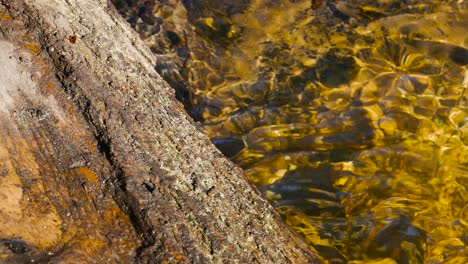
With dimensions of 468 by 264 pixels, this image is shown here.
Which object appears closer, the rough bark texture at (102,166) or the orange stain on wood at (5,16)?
the rough bark texture at (102,166)

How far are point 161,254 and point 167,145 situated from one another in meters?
0.56

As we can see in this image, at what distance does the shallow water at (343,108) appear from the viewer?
11.5ft

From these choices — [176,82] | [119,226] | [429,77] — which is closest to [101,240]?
[119,226]

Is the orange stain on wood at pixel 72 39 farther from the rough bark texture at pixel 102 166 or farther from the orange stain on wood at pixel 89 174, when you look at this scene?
the orange stain on wood at pixel 89 174

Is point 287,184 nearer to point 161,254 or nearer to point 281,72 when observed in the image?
point 281,72

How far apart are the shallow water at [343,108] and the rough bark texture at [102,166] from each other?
0.90 meters

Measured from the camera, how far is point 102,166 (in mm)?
2436

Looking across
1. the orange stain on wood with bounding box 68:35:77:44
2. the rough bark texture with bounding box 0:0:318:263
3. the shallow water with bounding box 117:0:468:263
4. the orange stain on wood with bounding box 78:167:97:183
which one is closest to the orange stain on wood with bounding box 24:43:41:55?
the rough bark texture with bounding box 0:0:318:263

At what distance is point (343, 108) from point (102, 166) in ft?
7.66

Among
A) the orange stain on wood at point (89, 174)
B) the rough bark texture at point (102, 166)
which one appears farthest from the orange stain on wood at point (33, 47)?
the orange stain on wood at point (89, 174)

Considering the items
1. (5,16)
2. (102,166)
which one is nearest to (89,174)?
(102,166)

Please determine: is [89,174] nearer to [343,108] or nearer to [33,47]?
[33,47]

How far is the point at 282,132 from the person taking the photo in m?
4.17

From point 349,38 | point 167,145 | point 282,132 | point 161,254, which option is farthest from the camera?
point 349,38
